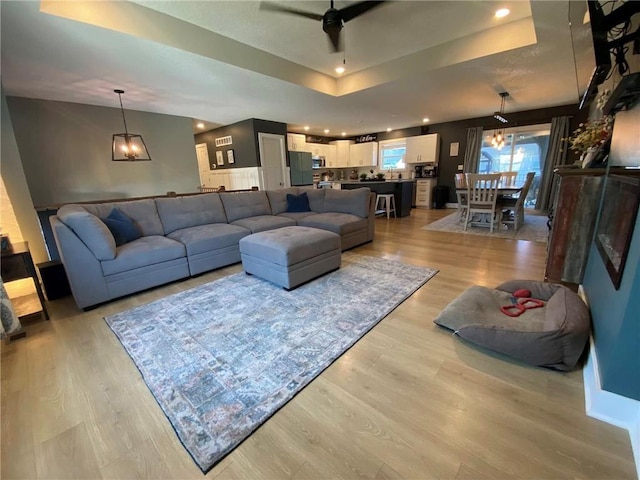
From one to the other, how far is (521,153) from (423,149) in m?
2.43

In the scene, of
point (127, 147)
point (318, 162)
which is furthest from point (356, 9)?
point (318, 162)

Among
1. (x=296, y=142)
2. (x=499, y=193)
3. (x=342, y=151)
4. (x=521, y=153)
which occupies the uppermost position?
(x=296, y=142)

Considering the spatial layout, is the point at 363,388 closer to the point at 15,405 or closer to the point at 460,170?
the point at 15,405

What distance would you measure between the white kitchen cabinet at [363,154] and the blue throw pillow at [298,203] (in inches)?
217

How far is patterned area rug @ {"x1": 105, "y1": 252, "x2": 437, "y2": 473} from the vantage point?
124 cm

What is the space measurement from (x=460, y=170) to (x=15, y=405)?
8773 mm

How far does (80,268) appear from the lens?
2.24 metres

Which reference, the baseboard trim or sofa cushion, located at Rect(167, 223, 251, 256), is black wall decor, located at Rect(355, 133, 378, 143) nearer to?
sofa cushion, located at Rect(167, 223, 251, 256)

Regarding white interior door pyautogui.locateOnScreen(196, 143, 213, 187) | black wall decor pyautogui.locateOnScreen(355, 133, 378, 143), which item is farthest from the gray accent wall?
black wall decor pyautogui.locateOnScreen(355, 133, 378, 143)

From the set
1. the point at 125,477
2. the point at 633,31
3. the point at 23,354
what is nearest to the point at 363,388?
the point at 125,477

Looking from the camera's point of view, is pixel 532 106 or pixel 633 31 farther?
pixel 532 106

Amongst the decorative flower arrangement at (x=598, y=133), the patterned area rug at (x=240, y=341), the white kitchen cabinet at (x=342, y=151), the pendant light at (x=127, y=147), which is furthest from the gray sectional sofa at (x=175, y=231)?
the white kitchen cabinet at (x=342, y=151)

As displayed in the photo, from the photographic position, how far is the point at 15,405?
1.34 m

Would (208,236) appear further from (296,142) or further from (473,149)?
(473,149)
